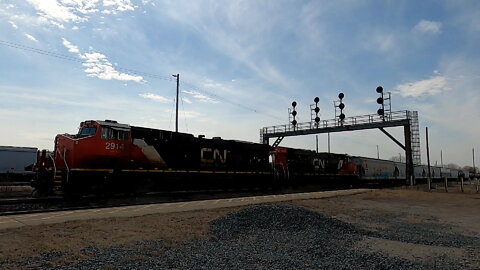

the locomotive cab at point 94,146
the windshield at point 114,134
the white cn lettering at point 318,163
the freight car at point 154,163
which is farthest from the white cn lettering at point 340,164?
the windshield at point 114,134

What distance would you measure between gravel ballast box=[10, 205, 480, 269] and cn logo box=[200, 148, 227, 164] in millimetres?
11901

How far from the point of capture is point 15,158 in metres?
32.6

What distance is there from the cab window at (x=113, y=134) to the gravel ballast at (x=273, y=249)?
9.42 m

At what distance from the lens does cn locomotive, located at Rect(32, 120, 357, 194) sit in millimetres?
15914

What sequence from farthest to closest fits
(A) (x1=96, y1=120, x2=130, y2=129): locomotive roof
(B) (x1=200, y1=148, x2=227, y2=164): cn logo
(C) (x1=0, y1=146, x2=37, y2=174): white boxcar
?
(C) (x1=0, y1=146, x2=37, y2=174): white boxcar
(B) (x1=200, y1=148, x2=227, y2=164): cn logo
(A) (x1=96, y1=120, x2=130, y2=129): locomotive roof

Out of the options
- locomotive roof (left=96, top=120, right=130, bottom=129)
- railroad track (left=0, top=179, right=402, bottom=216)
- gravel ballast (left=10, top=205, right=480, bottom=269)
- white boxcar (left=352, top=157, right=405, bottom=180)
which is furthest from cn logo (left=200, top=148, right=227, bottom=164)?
white boxcar (left=352, top=157, right=405, bottom=180)

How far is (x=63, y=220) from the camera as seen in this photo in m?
10.3

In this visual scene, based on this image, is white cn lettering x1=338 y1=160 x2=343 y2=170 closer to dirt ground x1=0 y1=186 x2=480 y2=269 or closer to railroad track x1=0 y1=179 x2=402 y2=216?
railroad track x1=0 y1=179 x2=402 y2=216

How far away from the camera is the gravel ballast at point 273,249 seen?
604 centimetres

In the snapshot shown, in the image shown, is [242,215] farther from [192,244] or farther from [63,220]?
[63,220]

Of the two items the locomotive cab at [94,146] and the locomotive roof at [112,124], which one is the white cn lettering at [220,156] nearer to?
the locomotive cab at [94,146]

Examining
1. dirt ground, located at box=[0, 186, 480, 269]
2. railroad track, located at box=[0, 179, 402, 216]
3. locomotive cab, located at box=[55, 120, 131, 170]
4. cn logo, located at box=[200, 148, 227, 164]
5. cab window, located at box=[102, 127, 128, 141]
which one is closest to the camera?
dirt ground, located at box=[0, 186, 480, 269]

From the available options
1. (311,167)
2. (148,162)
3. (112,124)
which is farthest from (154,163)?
(311,167)

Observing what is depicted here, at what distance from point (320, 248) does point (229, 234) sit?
7.93 feet
